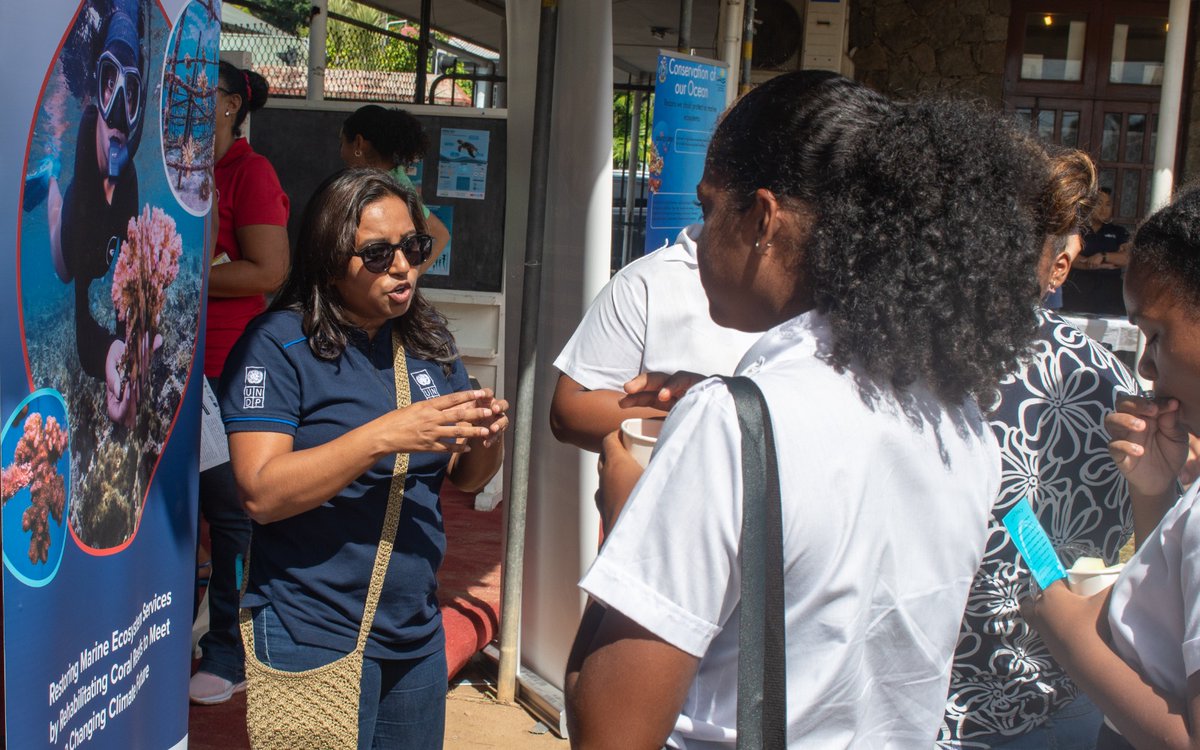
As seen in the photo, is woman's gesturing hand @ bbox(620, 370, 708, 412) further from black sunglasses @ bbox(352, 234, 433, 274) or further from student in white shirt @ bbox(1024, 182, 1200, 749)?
black sunglasses @ bbox(352, 234, 433, 274)

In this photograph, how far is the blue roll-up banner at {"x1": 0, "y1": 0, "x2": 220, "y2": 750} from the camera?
152 centimetres

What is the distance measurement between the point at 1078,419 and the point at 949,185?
0.86 m

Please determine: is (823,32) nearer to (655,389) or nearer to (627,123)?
(627,123)

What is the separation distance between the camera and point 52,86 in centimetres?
155

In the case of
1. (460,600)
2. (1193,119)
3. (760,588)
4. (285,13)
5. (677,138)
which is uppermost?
(285,13)

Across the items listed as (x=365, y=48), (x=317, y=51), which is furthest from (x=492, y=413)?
(x=365, y=48)

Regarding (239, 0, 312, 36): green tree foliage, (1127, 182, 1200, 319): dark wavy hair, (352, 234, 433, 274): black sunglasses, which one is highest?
(239, 0, 312, 36): green tree foliage

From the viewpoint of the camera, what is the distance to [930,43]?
1075cm

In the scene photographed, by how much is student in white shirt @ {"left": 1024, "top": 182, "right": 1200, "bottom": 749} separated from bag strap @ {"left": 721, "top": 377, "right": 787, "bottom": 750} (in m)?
0.56

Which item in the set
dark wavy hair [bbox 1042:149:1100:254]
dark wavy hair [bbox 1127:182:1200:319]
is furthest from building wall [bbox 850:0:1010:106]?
dark wavy hair [bbox 1127:182:1200:319]

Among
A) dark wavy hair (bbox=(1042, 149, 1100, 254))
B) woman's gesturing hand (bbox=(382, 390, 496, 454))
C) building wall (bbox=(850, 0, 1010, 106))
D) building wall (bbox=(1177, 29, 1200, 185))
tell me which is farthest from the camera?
building wall (bbox=(850, 0, 1010, 106))

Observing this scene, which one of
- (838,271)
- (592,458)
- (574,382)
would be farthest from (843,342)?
(592,458)

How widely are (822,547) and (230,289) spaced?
2.88m

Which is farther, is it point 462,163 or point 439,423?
point 462,163
